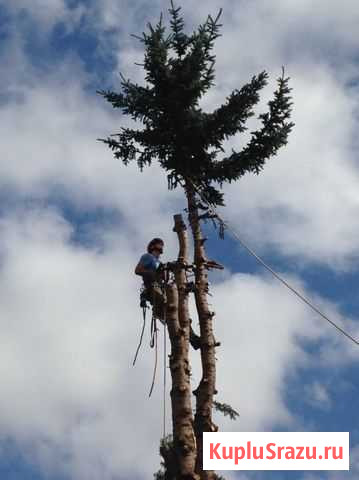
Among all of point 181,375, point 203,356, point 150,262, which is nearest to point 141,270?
point 150,262

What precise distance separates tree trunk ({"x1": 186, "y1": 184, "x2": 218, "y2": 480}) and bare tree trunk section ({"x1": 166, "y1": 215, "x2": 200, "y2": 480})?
641 mm

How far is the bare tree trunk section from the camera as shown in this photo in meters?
10.8

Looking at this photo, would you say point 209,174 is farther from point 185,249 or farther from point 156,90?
point 185,249

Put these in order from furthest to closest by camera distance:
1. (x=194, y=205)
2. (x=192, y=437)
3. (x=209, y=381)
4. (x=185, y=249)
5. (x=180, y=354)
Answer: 1. (x=194, y=205)
2. (x=185, y=249)
3. (x=209, y=381)
4. (x=180, y=354)
5. (x=192, y=437)

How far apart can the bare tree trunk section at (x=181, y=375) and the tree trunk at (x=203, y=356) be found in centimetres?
64

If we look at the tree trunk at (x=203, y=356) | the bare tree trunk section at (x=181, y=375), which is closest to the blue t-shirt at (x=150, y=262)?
the bare tree trunk section at (x=181, y=375)

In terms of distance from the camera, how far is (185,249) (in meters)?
13.6

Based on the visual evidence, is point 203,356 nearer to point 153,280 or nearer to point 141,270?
point 153,280

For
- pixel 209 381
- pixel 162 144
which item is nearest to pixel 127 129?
pixel 162 144

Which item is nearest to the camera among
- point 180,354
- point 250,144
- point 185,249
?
point 180,354

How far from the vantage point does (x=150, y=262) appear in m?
13.4

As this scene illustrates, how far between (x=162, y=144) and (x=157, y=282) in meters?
4.47

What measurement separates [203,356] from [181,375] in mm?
1694

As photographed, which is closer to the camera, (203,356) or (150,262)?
(203,356)
